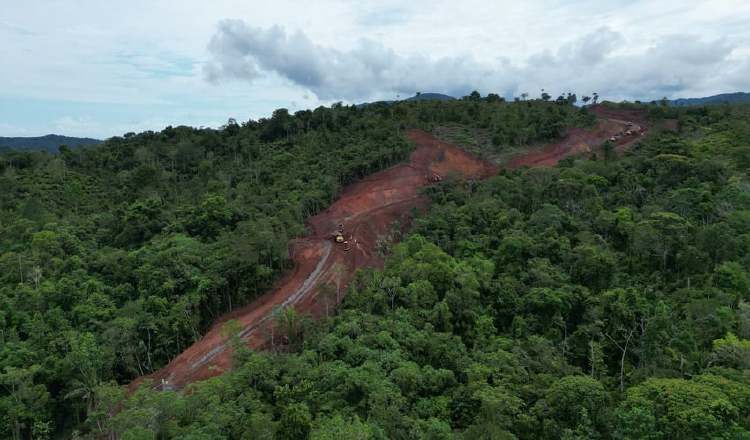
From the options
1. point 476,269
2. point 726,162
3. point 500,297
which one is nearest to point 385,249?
point 476,269

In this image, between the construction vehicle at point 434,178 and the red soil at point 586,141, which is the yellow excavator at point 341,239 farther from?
the red soil at point 586,141

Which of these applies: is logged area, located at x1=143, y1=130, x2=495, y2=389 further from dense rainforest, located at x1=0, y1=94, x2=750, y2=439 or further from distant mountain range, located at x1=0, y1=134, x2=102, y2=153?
distant mountain range, located at x1=0, y1=134, x2=102, y2=153

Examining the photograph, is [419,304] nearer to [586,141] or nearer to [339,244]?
[339,244]

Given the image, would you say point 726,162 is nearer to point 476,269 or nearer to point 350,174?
A: point 476,269

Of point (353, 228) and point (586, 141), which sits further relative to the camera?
point (586, 141)

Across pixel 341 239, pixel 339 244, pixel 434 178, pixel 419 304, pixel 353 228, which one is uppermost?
pixel 434 178

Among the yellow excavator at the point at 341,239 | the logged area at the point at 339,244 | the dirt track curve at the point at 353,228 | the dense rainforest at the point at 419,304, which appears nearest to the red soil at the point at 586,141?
the dirt track curve at the point at 353,228

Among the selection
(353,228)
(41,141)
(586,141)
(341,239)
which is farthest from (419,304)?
(41,141)

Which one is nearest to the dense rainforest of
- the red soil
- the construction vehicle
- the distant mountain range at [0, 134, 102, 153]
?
the construction vehicle

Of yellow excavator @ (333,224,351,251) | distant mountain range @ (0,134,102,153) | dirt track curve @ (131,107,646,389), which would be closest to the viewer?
dirt track curve @ (131,107,646,389)
